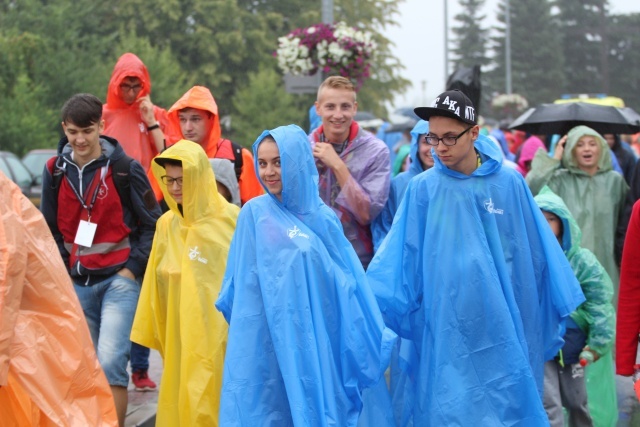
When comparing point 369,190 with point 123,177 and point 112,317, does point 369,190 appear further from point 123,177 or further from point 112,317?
point 112,317

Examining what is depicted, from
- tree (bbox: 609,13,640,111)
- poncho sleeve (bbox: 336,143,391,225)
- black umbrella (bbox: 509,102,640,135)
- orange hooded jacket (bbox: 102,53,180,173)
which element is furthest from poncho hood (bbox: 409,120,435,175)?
tree (bbox: 609,13,640,111)

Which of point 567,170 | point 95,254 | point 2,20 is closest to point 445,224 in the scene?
point 95,254

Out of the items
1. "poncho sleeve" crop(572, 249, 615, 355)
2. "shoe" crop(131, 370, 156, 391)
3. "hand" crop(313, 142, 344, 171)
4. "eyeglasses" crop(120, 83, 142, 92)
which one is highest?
"eyeglasses" crop(120, 83, 142, 92)

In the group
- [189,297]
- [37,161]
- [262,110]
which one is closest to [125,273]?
[189,297]

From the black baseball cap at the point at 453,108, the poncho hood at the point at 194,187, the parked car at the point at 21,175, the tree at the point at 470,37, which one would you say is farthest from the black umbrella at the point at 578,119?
the tree at the point at 470,37

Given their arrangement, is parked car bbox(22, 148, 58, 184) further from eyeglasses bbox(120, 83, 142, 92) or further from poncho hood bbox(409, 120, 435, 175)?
poncho hood bbox(409, 120, 435, 175)

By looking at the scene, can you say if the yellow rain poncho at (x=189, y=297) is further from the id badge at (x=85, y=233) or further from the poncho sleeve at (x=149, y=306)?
the id badge at (x=85, y=233)

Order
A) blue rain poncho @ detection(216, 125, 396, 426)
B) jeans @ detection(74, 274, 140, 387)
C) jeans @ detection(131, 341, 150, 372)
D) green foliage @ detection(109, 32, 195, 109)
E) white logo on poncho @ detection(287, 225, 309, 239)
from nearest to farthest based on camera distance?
blue rain poncho @ detection(216, 125, 396, 426) < white logo on poncho @ detection(287, 225, 309, 239) < jeans @ detection(74, 274, 140, 387) < jeans @ detection(131, 341, 150, 372) < green foliage @ detection(109, 32, 195, 109)

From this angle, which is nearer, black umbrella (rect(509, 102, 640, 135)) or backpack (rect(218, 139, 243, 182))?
backpack (rect(218, 139, 243, 182))

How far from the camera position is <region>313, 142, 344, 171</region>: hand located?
714cm

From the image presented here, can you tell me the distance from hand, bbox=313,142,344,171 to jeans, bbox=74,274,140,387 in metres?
1.33

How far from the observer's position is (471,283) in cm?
585

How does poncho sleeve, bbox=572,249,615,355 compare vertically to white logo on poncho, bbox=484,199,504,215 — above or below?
below

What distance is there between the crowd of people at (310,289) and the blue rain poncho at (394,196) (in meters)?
0.03
